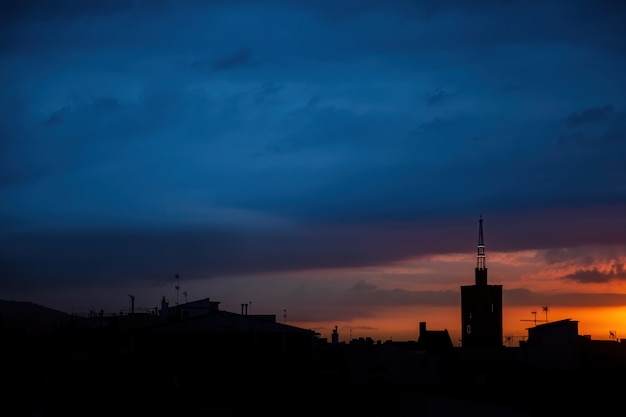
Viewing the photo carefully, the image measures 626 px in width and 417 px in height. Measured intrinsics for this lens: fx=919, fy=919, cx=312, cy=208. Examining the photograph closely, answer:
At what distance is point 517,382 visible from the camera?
46469mm

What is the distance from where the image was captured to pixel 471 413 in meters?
43.0

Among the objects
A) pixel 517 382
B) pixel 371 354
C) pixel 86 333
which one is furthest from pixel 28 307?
pixel 517 382

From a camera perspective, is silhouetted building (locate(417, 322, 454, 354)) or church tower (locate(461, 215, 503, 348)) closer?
silhouetted building (locate(417, 322, 454, 354))

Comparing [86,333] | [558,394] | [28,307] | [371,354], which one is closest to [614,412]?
[558,394]

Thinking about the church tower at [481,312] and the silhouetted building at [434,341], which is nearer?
the silhouetted building at [434,341]

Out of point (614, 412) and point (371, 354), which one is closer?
point (614, 412)

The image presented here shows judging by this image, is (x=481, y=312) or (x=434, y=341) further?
(x=481, y=312)

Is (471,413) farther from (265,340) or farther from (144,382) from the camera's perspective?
(265,340)

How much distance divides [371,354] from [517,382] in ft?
41.3

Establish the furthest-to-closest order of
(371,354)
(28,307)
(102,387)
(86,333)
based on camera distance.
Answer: (28,307) < (86,333) < (371,354) < (102,387)

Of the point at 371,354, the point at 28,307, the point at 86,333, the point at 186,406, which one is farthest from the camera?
the point at 28,307

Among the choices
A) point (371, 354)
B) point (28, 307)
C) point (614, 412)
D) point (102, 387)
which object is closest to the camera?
point (614, 412)

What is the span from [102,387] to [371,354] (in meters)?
16.7

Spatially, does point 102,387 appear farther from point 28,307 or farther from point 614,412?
point 28,307
